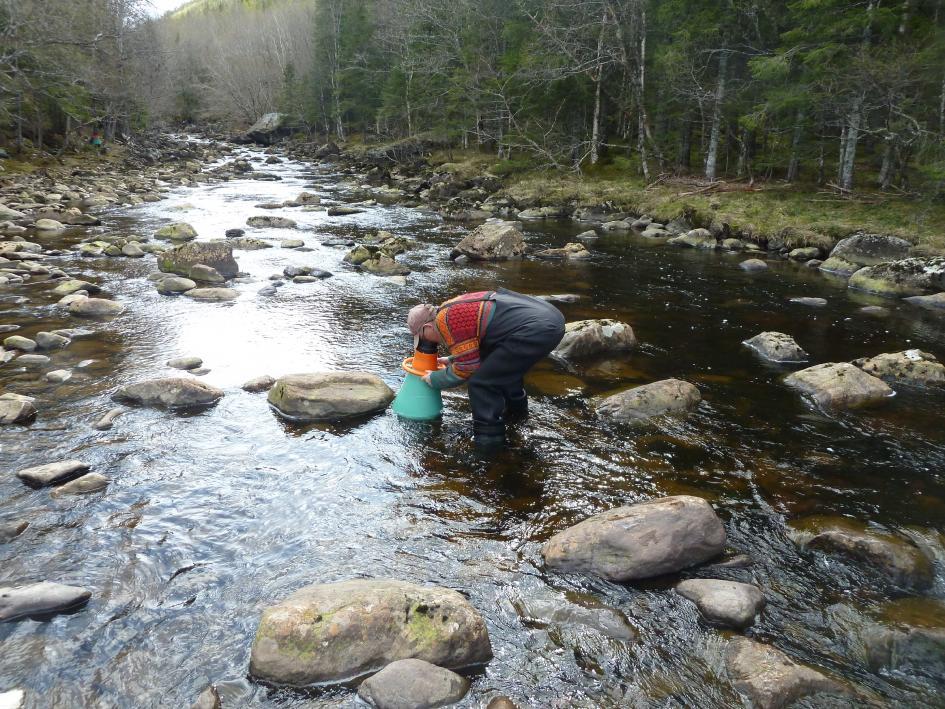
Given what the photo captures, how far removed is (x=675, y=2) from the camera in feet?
76.5

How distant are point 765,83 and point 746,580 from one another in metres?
22.2

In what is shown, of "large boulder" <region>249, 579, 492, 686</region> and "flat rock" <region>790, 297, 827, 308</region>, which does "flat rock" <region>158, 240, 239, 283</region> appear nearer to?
"large boulder" <region>249, 579, 492, 686</region>

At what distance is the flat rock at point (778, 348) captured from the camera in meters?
8.38

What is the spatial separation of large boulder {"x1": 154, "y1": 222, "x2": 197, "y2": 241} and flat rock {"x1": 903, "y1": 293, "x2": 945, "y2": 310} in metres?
16.9

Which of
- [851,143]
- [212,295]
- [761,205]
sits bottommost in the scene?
[212,295]

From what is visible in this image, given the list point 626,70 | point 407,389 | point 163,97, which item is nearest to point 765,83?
point 626,70

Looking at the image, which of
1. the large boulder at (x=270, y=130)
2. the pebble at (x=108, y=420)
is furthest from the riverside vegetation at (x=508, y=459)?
the large boulder at (x=270, y=130)

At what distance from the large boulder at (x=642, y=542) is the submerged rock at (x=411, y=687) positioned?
4.15 ft

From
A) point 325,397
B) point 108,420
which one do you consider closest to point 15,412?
point 108,420

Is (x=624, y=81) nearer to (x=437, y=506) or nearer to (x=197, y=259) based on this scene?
(x=197, y=259)

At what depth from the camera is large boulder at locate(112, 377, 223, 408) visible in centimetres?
648

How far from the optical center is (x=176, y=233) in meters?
16.2

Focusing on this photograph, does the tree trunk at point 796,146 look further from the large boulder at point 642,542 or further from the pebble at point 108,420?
the pebble at point 108,420

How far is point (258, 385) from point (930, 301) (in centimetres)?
1230
